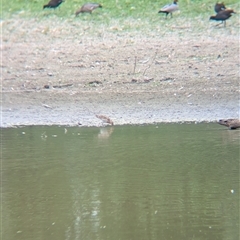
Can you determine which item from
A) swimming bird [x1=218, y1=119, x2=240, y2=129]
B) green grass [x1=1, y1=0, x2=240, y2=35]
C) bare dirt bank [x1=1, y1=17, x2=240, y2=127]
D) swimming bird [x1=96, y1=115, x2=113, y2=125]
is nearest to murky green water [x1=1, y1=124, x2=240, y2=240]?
swimming bird [x1=218, y1=119, x2=240, y2=129]

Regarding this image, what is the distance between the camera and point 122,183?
21.2ft

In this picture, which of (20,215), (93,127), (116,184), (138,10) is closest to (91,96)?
(93,127)

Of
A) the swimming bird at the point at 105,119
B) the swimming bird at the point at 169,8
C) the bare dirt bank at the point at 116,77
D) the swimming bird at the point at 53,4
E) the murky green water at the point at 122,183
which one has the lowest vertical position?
the bare dirt bank at the point at 116,77

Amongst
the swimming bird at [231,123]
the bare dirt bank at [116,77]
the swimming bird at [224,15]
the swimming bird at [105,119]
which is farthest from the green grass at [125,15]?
the swimming bird at [231,123]

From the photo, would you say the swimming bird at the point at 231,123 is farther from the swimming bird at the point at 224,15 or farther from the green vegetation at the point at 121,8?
the green vegetation at the point at 121,8

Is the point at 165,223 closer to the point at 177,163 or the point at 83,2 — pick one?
the point at 177,163

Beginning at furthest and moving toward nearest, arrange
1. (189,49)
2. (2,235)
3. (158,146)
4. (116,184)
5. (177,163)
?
(189,49), (158,146), (177,163), (116,184), (2,235)

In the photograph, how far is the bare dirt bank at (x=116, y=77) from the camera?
9.34m

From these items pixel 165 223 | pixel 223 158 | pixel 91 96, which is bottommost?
pixel 91 96

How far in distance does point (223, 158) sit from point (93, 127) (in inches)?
82.7

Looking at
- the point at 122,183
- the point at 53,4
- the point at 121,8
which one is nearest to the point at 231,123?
the point at 122,183

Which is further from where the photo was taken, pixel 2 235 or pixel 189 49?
pixel 189 49

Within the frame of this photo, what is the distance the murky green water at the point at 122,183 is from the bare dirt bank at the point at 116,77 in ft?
2.13

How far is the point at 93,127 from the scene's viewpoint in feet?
28.8
